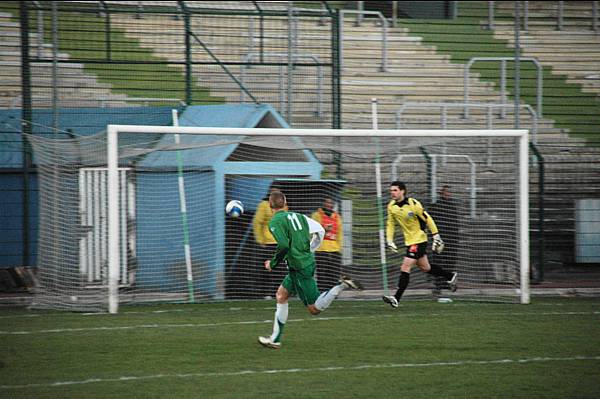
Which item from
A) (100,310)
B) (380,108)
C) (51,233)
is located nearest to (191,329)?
(100,310)

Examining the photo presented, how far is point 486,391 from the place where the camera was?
7.77 m

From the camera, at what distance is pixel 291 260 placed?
10.1 m

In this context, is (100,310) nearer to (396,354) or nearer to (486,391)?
(396,354)

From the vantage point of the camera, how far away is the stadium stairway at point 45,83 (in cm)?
1638

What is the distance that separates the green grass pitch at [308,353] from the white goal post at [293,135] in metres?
0.70

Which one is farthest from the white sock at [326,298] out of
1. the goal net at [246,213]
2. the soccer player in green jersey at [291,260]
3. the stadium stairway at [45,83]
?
the stadium stairway at [45,83]

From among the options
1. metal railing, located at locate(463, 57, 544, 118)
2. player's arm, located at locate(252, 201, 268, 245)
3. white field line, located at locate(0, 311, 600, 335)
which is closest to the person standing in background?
player's arm, located at locate(252, 201, 268, 245)

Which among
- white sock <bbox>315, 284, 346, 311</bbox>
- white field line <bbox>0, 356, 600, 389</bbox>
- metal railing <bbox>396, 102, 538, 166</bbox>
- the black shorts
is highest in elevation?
metal railing <bbox>396, 102, 538, 166</bbox>

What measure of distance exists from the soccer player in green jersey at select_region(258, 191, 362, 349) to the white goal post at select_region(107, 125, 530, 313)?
11.1ft

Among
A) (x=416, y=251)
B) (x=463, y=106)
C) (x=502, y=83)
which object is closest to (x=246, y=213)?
(x=416, y=251)

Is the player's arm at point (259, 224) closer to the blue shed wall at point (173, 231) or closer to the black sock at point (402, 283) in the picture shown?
the blue shed wall at point (173, 231)

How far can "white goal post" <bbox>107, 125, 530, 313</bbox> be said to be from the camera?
1271 centimetres

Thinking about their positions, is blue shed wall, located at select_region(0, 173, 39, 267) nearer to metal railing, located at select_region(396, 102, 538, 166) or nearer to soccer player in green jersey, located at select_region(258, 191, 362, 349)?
soccer player in green jersey, located at select_region(258, 191, 362, 349)

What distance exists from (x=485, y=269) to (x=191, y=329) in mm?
5513
